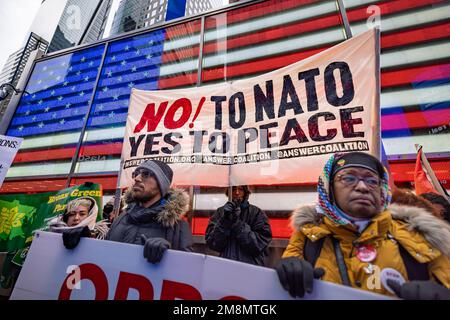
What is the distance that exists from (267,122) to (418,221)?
5.79 ft

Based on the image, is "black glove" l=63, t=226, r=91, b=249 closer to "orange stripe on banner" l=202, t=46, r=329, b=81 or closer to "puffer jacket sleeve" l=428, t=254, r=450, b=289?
"puffer jacket sleeve" l=428, t=254, r=450, b=289

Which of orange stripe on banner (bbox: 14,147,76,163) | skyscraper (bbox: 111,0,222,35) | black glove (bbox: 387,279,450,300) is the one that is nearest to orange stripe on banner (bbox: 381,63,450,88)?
black glove (bbox: 387,279,450,300)

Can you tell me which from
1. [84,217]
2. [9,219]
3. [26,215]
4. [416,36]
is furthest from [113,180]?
[416,36]

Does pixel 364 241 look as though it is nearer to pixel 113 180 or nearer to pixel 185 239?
pixel 185 239

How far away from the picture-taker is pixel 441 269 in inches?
36.4

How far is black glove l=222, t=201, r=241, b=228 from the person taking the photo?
187 centimetres

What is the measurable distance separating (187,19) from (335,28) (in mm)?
2944

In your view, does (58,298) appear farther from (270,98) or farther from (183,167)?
(270,98)

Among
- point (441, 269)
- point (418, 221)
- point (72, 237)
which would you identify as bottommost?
point (441, 269)

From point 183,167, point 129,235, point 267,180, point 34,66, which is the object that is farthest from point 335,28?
point 34,66

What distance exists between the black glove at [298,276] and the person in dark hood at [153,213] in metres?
1.00

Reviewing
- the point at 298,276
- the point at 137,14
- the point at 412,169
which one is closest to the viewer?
the point at 298,276

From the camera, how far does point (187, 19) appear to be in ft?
14.3

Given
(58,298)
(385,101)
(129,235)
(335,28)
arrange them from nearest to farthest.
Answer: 1. (58,298)
2. (129,235)
3. (385,101)
4. (335,28)
